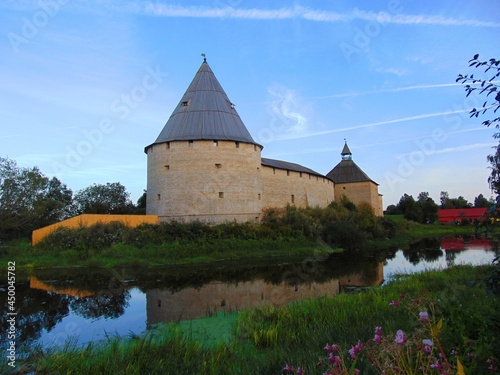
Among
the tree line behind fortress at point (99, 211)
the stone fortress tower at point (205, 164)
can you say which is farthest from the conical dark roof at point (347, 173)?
the stone fortress tower at point (205, 164)

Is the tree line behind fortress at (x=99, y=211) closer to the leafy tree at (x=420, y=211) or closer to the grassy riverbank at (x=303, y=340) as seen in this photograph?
the grassy riverbank at (x=303, y=340)

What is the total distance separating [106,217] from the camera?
1616 cm

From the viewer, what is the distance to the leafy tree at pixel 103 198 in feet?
99.1

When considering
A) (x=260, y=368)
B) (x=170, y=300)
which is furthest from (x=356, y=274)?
(x=260, y=368)

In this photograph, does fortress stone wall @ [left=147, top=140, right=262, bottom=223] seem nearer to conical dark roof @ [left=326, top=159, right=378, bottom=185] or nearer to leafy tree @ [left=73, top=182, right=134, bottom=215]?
leafy tree @ [left=73, top=182, right=134, bottom=215]

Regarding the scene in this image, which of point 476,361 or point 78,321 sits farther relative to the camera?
point 78,321

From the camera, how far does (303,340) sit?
3789mm

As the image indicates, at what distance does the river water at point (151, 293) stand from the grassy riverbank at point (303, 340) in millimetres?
1269

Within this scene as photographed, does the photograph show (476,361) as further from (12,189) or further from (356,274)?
(12,189)

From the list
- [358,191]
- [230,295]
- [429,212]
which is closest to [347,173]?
[358,191]

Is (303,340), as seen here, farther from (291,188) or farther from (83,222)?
(291,188)

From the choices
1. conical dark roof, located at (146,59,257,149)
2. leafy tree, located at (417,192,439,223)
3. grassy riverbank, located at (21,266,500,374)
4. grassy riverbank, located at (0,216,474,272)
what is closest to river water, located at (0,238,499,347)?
grassy riverbank, located at (0,216,474,272)

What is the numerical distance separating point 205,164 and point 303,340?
51.3ft

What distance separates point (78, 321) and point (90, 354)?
330cm
